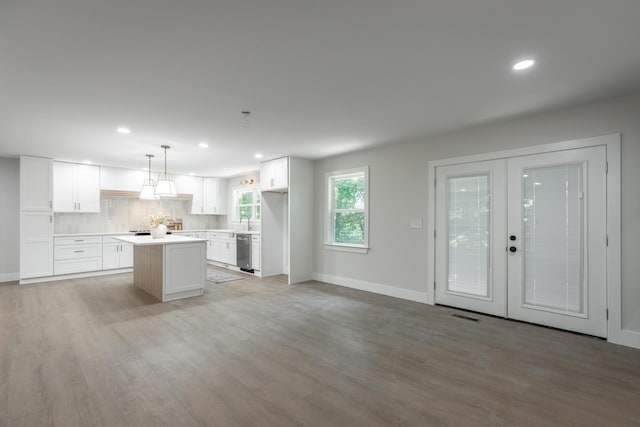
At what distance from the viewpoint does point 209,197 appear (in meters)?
Result: 8.68

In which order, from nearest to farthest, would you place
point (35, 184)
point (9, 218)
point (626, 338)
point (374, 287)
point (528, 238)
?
point (626, 338) → point (528, 238) → point (374, 287) → point (35, 184) → point (9, 218)

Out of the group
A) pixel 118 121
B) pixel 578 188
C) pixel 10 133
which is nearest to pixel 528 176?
pixel 578 188

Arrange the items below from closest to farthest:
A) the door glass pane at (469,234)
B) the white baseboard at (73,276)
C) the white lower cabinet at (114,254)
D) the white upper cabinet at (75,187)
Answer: the door glass pane at (469,234)
the white baseboard at (73,276)
the white upper cabinet at (75,187)
the white lower cabinet at (114,254)

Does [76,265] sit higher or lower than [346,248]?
lower

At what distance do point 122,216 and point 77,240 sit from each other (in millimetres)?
1283

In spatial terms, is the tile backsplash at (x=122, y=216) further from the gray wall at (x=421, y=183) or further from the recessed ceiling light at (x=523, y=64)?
the recessed ceiling light at (x=523, y=64)

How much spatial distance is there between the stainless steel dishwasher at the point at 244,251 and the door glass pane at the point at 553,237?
5.19 metres

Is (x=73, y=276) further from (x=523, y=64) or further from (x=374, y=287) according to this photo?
(x=523, y=64)

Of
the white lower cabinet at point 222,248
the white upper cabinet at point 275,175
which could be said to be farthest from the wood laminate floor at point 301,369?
the white lower cabinet at point 222,248

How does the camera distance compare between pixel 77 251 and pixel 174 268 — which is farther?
pixel 77 251

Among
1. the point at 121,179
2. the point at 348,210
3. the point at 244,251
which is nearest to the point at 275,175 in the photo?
the point at 348,210

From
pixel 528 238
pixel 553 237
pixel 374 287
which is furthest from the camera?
pixel 374 287

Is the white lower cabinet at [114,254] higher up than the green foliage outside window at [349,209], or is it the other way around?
the green foliage outside window at [349,209]

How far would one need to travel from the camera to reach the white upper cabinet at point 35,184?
5.77 meters
